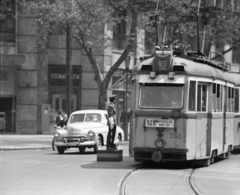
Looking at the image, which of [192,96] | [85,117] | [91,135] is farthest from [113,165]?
[85,117]

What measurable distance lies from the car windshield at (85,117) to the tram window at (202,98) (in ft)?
27.7

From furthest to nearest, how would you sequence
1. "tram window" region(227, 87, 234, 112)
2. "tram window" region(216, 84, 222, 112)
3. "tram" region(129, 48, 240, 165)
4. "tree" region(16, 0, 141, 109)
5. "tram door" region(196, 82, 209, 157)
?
1. "tree" region(16, 0, 141, 109)
2. "tram window" region(227, 87, 234, 112)
3. "tram window" region(216, 84, 222, 112)
4. "tram door" region(196, 82, 209, 157)
5. "tram" region(129, 48, 240, 165)

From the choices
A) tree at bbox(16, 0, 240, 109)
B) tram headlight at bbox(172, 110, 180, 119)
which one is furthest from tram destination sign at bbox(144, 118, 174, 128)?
tree at bbox(16, 0, 240, 109)

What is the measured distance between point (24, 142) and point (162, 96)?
16.1 metres

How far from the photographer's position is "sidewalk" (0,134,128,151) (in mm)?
30500

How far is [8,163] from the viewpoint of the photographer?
20438 mm

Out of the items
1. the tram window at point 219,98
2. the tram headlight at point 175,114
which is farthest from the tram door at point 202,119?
the tram window at point 219,98

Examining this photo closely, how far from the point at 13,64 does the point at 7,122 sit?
3.23 m

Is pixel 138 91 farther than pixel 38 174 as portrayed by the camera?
Yes

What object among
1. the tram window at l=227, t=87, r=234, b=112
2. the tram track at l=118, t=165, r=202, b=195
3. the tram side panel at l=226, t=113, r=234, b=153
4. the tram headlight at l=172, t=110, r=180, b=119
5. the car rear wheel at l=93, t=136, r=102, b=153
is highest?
the tram window at l=227, t=87, r=234, b=112

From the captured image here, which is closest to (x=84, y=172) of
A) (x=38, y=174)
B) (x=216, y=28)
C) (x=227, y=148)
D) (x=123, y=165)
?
(x=38, y=174)

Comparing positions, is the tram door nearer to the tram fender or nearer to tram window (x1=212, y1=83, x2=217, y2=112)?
tram window (x1=212, y1=83, x2=217, y2=112)

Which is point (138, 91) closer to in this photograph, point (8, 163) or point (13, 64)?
point (8, 163)

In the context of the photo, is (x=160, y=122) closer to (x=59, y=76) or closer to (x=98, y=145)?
(x=98, y=145)
